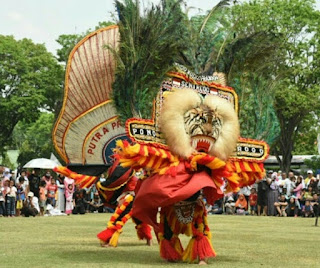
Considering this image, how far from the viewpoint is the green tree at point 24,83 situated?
52.2m

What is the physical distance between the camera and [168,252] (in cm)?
1089

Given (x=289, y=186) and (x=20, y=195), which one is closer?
(x=20, y=195)

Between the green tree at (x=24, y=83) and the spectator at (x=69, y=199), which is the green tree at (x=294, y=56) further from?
the spectator at (x=69, y=199)

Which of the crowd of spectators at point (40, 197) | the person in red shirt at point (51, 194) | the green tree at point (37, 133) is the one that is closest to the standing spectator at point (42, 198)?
the crowd of spectators at point (40, 197)

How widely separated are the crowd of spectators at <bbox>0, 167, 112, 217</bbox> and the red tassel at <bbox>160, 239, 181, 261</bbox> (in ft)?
46.5

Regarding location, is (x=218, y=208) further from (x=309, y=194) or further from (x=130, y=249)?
(x=130, y=249)

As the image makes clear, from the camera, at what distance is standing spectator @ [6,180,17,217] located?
24922 mm

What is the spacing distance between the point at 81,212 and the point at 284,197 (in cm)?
717

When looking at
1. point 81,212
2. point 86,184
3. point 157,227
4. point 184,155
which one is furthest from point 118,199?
point 81,212

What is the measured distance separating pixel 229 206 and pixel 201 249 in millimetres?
19742

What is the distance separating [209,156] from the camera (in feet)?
34.3

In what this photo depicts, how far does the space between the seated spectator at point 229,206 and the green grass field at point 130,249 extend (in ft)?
36.7

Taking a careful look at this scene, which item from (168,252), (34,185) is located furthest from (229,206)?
(168,252)

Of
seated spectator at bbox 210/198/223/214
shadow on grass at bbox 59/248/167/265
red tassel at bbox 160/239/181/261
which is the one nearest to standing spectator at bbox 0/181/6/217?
seated spectator at bbox 210/198/223/214
